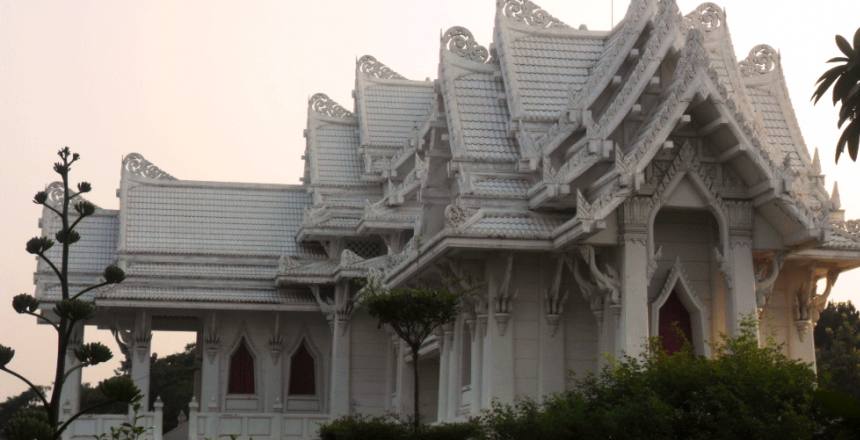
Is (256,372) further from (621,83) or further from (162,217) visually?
(621,83)

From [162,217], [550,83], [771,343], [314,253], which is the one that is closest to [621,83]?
[550,83]

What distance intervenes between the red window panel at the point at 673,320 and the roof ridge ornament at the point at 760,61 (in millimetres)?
6807

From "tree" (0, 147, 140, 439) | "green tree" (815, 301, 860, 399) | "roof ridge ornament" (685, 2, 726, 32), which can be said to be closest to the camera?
"tree" (0, 147, 140, 439)

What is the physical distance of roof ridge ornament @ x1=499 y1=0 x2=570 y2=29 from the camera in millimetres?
28859

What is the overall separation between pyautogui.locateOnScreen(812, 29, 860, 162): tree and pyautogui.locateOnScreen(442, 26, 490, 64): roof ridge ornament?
41.6 feet

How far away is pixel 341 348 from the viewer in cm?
3703

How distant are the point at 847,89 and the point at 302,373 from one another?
80.7 ft

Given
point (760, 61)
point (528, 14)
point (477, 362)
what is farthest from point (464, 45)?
point (477, 362)

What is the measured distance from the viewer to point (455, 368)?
89.1 feet

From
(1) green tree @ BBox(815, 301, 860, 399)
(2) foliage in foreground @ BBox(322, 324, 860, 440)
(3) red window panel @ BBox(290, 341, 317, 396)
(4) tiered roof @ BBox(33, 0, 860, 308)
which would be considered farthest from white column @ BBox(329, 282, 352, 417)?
(2) foliage in foreground @ BBox(322, 324, 860, 440)

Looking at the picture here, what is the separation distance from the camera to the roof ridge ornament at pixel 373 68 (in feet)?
139

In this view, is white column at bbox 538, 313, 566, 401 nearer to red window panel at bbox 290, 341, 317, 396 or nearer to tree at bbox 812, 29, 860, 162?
tree at bbox 812, 29, 860, 162

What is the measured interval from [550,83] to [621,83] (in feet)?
7.42

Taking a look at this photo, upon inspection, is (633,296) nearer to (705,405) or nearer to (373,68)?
(705,405)
